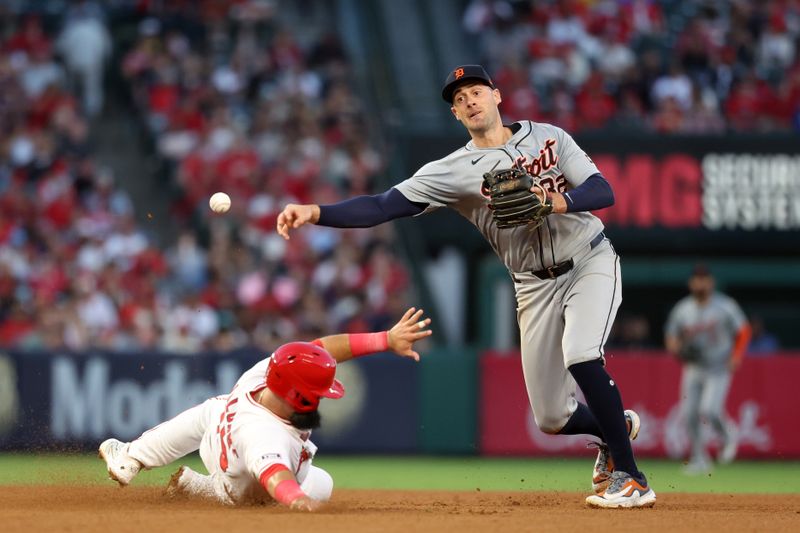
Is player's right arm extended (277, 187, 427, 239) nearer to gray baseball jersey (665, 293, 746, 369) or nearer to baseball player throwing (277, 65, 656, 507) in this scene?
baseball player throwing (277, 65, 656, 507)

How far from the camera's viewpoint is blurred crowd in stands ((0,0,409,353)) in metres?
14.6

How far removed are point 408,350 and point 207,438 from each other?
1.15 metres

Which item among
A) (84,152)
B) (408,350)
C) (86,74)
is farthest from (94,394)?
(408,350)

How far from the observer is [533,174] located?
7.29 meters

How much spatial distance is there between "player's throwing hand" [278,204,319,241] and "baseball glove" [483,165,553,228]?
0.91m

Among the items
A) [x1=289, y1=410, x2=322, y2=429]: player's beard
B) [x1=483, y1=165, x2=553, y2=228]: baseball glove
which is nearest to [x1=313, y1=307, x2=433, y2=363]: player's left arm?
[x1=289, y1=410, x2=322, y2=429]: player's beard

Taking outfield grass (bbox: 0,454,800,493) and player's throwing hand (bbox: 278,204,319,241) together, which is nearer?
player's throwing hand (bbox: 278,204,319,241)

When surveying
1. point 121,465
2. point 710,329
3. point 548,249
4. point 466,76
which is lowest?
point 710,329

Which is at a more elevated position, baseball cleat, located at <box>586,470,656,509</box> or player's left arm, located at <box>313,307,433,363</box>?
player's left arm, located at <box>313,307,433,363</box>

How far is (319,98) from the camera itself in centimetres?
1752

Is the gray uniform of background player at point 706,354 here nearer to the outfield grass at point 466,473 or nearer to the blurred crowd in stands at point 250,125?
the outfield grass at point 466,473

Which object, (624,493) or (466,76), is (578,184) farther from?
(624,493)

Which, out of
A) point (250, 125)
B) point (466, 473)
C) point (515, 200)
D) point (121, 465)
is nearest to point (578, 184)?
point (515, 200)

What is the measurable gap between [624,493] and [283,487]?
6.15ft
